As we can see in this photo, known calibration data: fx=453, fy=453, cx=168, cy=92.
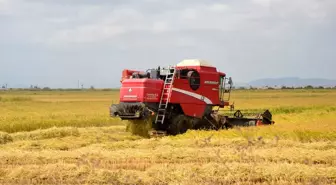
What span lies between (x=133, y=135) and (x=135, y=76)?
220 cm

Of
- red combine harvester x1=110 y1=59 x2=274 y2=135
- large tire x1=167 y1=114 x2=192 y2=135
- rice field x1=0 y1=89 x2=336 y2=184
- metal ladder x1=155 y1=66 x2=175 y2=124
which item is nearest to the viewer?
rice field x1=0 y1=89 x2=336 y2=184

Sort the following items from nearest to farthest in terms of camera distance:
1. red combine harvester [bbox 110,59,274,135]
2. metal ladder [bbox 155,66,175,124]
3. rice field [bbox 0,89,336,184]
Answer: rice field [bbox 0,89,336,184] → red combine harvester [bbox 110,59,274,135] → metal ladder [bbox 155,66,175,124]

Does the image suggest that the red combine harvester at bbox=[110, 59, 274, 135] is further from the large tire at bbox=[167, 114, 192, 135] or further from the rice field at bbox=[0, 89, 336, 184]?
the rice field at bbox=[0, 89, 336, 184]

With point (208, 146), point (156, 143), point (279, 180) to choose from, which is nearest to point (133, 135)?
point (156, 143)

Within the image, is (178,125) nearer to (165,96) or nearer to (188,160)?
(165,96)

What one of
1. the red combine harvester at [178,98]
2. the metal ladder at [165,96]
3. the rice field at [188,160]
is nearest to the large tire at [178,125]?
the red combine harvester at [178,98]

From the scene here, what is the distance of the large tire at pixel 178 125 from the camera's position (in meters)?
16.6

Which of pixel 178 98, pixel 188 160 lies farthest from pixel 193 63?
pixel 188 160

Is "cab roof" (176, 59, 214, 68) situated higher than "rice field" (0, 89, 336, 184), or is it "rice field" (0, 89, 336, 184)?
"cab roof" (176, 59, 214, 68)

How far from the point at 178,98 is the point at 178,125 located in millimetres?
993

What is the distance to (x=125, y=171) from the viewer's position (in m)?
8.46

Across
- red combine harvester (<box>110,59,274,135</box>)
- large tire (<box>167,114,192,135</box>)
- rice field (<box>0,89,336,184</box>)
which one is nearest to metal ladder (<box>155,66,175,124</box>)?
red combine harvester (<box>110,59,274,135</box>)

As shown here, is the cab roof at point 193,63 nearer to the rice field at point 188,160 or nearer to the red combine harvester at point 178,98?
the red combine harvester at point 178,98

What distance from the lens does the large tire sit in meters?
16.6
